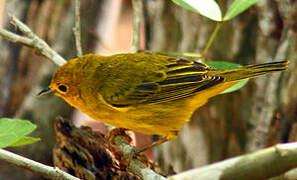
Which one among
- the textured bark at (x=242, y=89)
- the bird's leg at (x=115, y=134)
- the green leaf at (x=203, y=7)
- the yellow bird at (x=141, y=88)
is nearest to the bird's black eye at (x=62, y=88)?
the yellow bird at (x=141, y=88)

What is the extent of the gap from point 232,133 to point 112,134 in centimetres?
172

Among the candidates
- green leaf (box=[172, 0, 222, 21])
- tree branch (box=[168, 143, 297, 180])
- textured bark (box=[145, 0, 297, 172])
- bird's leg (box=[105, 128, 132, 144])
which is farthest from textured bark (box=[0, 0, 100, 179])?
tree branch (box=[168, 143, 297, 180])

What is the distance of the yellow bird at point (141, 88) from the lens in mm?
3096

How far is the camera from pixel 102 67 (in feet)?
11.0

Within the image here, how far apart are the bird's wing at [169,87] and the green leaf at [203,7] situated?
0.56 metres

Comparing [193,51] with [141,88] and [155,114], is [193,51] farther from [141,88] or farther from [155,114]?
[155,114]

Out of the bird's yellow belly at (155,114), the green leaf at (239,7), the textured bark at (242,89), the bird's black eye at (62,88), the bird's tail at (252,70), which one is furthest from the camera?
the textured bark at (242,89)

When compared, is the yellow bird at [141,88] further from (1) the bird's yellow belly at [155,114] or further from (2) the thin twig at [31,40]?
(2) the thin twig at [31,40]

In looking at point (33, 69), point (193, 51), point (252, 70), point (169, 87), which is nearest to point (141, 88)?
point (169, 87)

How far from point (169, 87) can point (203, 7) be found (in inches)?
31.5

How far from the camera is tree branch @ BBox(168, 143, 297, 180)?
1.41m

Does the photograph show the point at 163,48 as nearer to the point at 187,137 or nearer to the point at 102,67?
the point at 187,137

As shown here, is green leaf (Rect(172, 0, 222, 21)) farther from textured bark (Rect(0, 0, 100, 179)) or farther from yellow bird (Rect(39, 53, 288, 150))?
textured bark (Rect(0, 0, 100, 179))

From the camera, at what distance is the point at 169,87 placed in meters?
3.23
